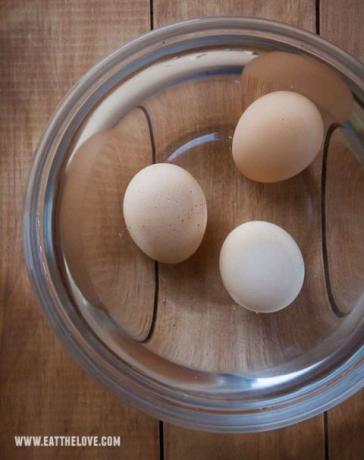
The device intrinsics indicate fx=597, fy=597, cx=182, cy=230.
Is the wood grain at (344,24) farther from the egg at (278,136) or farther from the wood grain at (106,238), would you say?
the wood grain at (106,238)

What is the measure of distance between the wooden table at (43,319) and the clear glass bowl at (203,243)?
0.05m

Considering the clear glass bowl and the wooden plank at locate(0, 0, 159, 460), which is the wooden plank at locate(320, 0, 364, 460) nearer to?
the clear glass bowl

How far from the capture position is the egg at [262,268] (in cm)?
67

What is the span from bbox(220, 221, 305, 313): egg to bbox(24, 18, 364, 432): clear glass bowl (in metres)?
0.05

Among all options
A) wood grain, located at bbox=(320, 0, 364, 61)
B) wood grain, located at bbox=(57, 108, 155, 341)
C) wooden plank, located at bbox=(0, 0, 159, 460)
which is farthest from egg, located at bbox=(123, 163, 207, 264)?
wood grain, located at bbox=(320, 0, 364, 61)

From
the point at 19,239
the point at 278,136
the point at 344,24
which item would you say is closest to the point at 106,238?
the point at 19,239

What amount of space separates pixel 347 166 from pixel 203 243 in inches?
8.3

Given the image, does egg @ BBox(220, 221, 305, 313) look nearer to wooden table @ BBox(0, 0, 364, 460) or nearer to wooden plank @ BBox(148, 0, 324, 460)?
wooden plank @ BBox(148, 0, 324, 460)

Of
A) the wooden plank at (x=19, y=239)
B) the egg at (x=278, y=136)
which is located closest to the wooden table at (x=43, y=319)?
the wooden plank at (x=19, y=239)

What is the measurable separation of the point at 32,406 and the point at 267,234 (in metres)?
0.35

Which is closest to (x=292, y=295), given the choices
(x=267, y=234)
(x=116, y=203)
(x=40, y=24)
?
(x=267, y=234)

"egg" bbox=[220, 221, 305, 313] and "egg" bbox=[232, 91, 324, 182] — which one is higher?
"egg" bbox=[232, 91, 324, 182]

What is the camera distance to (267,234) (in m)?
0.69

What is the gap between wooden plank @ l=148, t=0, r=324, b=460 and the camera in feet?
2.39
